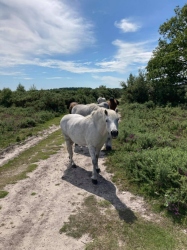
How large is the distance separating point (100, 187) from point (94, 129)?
175cm

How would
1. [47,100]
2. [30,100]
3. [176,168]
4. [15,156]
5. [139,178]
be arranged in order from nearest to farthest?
[176,168] → [139,178] → [15,156] → [47,100] → [30,100]

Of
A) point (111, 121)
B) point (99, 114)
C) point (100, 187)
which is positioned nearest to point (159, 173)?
point (100, 187)

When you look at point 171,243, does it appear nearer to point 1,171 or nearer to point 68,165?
point 68,165

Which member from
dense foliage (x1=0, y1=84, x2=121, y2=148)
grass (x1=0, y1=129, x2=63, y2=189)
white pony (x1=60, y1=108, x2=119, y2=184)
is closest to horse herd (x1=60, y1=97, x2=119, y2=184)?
white pony (x1=60, y1=108, x2=119, y2=184)

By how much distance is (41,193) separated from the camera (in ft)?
18.6

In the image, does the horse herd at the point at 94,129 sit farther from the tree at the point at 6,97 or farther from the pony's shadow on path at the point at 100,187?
the tree at the point at 6,97

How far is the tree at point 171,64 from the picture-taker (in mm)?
25203

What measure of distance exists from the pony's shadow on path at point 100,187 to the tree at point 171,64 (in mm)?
21897

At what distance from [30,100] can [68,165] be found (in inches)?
794

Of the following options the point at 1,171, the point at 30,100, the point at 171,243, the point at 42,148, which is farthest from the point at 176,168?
the point at 30,100

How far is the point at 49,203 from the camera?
203 inches

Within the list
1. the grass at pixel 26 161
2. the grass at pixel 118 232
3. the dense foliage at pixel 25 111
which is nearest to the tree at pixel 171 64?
the dense foliage at pixel 25 111

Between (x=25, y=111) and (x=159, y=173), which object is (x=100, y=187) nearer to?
(x=159, y=173)

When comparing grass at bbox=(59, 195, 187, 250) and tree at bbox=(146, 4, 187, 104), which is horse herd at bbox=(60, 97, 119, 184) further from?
tree at bbox=(146, 4, 187, 104)
